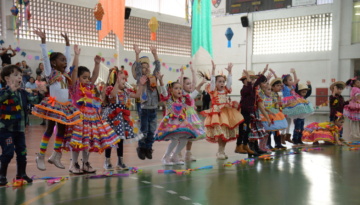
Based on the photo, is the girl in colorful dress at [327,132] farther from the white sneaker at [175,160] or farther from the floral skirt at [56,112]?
the floral skirt at [56,112]

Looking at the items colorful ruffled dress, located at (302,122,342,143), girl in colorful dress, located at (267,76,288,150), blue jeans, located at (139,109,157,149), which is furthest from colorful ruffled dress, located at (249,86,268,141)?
colorful ruffled dress, located at (302,122,342,143)

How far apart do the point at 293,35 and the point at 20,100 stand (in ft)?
66.2

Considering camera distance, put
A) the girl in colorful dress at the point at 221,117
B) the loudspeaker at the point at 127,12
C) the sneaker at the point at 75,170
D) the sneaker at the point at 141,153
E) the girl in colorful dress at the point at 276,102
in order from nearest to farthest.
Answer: the sneaker at the point at 75,170
the sneaker at the point at 141,153
the girl in colorful dress at the point at 221,117
the girl in colorful dress at the point at 276,102
the loudspeaker at the point at 127,12

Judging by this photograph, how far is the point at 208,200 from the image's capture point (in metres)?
3.91

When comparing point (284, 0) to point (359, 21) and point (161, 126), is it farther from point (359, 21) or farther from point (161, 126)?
point (161, 126)

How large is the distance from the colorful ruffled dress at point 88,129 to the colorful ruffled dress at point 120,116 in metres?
0.20

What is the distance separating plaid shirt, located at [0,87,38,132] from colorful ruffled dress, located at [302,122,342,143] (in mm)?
5783

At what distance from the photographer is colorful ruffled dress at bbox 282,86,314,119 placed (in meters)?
8.49

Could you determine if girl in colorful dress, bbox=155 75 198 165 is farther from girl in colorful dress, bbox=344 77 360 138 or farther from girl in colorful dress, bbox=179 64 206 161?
girl in colorful dress, bbox=344 77 360 138

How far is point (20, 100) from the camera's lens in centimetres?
464

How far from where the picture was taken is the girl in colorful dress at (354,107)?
10.1 meters

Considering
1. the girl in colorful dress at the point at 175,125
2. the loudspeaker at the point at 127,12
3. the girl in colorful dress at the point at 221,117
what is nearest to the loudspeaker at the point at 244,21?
the loudspeaker at the point at 127,12

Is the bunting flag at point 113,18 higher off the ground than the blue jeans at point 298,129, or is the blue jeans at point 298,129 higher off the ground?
the bunting flag at point 113,18

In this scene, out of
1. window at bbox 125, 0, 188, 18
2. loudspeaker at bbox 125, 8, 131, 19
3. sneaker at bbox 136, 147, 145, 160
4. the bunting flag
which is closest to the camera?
sneaker at bbox 136, 147, 145, 160
